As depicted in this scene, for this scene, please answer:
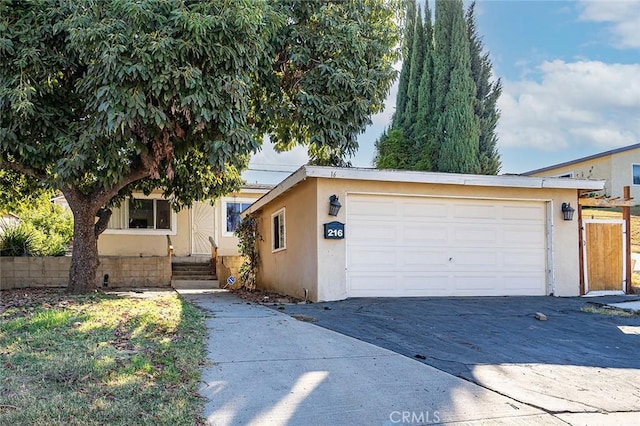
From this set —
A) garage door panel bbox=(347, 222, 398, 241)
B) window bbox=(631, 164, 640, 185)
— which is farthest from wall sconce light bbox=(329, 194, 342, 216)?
window bbox=(631, 164, 640, 185)

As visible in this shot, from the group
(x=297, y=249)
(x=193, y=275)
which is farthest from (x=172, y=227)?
(x=297, y=249)

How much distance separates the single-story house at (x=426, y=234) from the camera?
386 inches

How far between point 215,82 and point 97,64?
1773 mm

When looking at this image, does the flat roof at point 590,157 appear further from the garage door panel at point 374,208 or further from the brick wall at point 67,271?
the brick wall at point 67,271

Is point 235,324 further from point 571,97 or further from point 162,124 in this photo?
point 571,97

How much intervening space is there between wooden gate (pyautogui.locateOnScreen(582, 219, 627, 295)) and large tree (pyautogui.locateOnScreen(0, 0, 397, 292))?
599cm

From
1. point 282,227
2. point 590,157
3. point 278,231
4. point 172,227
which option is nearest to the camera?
point 282,227

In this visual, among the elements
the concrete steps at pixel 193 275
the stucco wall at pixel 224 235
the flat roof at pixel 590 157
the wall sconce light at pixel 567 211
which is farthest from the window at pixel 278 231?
the flat roof at pixel 590 157

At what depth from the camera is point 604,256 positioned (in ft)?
38.6

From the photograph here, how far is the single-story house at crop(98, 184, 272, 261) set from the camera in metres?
17.1

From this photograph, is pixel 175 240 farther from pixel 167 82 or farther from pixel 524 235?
pixel 524 235

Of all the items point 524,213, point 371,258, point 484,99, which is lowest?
point 371,258

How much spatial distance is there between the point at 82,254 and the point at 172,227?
22.7ft

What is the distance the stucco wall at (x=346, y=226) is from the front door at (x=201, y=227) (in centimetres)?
632
